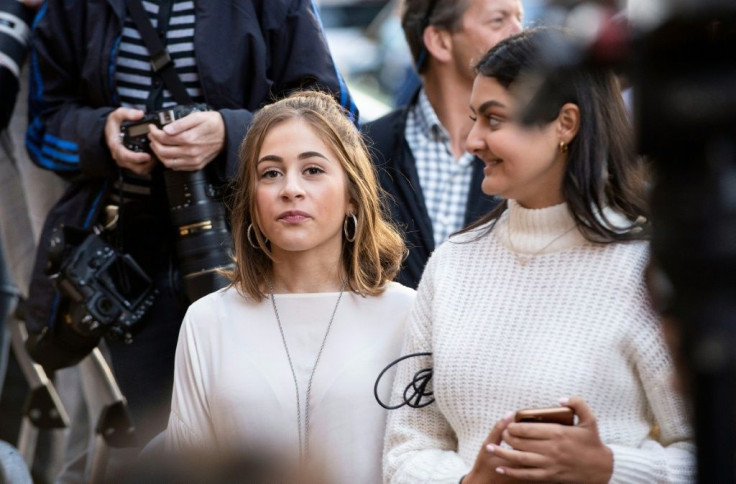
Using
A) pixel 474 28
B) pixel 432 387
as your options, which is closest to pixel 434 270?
pixel 432 387

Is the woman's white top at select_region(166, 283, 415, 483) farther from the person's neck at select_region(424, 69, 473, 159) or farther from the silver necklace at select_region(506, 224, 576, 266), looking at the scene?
the person's neck at select_region(424, 69, 473, 159)

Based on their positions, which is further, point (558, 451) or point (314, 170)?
point (314, 170)

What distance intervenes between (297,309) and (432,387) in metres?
0.49

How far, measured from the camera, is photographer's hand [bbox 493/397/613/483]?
6.31 feet

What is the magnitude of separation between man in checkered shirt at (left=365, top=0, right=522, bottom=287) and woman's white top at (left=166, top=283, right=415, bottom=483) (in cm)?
52

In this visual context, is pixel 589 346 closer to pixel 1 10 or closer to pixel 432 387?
Answer: pixel 432 387

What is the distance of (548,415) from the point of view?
1937 millimetres

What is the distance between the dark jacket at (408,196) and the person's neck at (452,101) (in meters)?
0.16

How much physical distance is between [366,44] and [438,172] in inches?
396

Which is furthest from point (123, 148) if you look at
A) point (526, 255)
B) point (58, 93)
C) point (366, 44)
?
point (366, 44)

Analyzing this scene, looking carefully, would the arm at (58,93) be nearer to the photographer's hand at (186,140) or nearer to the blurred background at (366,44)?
the photographer's hand at (186,140)

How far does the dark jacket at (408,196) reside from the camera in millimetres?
3246

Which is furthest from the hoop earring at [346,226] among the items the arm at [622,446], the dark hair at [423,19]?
the dark hair at [423,19]

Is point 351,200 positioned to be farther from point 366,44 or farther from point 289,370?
point 366,44
